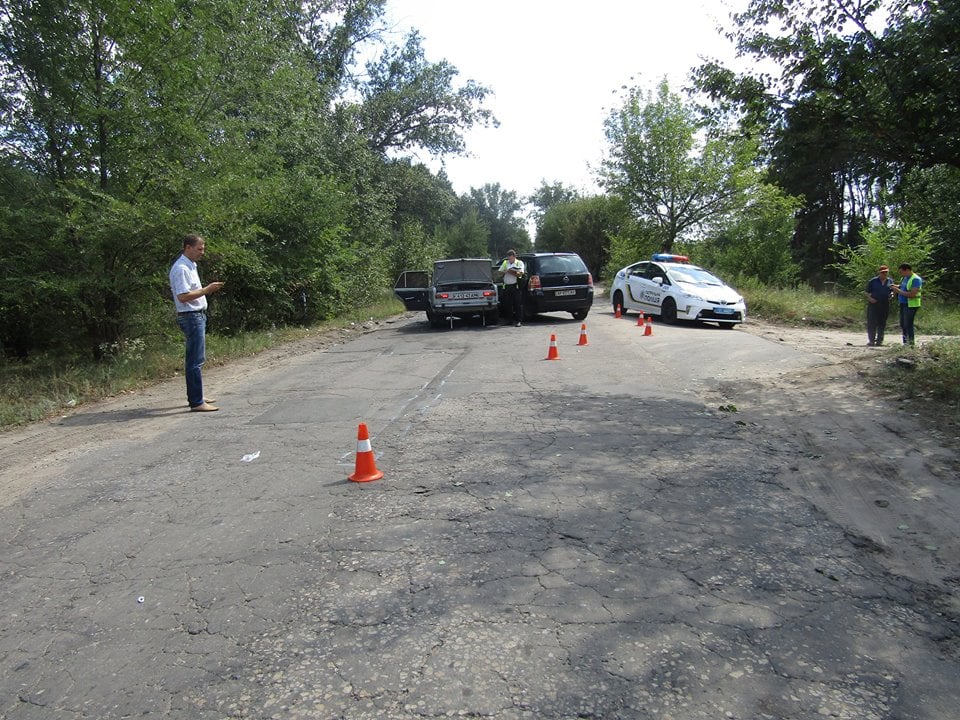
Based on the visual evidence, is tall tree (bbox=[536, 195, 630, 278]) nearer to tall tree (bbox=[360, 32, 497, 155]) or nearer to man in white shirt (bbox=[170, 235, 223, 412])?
tall tree (bbox=[360, 32, 497, 155])

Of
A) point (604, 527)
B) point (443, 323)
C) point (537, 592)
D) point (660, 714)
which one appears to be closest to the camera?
point (660, 714)

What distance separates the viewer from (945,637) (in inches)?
113

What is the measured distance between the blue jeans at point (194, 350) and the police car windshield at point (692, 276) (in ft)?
41.9

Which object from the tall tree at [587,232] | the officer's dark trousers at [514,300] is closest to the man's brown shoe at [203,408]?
the officer's dark trousers at [514,300]

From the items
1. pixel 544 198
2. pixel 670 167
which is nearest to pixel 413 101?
pixel 670 167

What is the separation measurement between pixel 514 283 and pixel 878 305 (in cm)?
800

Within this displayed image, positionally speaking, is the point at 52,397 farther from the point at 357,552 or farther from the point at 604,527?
the point at 604,527

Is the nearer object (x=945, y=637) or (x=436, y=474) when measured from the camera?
(x=945, y=637)

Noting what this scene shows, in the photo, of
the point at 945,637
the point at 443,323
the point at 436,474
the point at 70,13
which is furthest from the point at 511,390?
the point at 443,323

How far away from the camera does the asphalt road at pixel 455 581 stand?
2545mm

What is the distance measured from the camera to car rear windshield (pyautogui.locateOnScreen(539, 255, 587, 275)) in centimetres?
1723

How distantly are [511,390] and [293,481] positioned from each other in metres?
3.82

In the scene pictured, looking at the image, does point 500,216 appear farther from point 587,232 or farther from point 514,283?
point 514,283

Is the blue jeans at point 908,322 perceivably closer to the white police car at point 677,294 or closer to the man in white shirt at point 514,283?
the white police car at point 677,294
